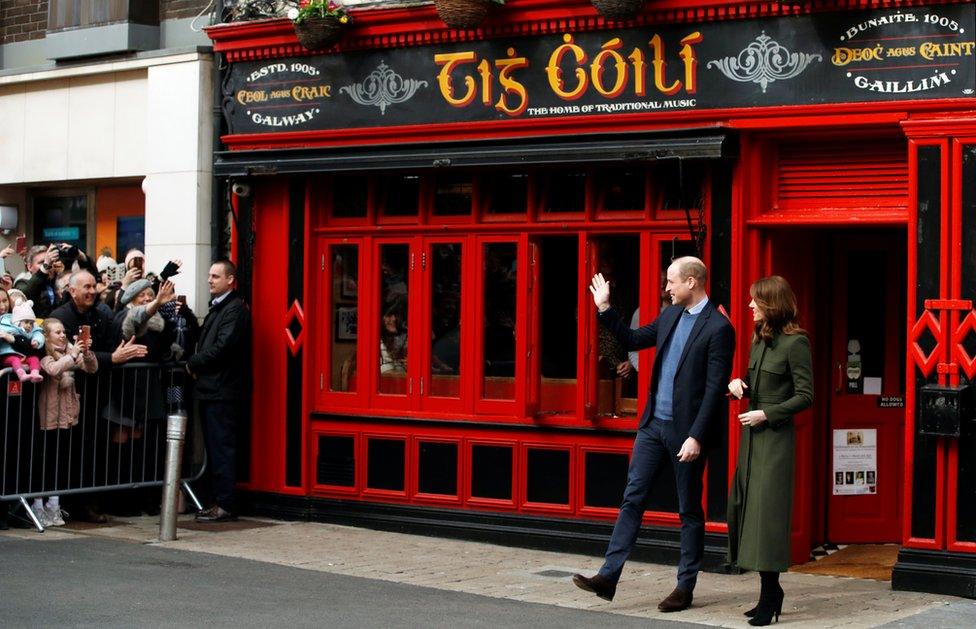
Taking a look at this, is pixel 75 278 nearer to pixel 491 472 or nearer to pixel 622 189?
pixel 491 472

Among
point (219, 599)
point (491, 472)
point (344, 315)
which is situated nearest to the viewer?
point (219, 599)

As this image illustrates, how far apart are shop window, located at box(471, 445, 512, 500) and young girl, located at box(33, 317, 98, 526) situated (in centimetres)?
300

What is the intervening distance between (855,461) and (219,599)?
502cm

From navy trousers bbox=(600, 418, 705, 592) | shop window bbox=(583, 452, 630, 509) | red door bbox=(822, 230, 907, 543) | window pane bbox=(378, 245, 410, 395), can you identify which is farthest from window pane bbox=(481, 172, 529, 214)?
navy trousers bbox=(600, 418, 705, 592)

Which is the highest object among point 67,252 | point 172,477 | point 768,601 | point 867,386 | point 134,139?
point 134,139

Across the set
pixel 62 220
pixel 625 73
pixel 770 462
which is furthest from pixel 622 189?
pixel 62 220

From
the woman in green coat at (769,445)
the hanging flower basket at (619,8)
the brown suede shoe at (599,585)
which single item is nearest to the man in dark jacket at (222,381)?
the hanging flower basket at (619,8)

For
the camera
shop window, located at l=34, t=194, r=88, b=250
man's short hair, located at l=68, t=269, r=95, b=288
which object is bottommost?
man's short hair, located at l=68, t=269, r=95, b=288

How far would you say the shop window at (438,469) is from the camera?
1214 centimetres

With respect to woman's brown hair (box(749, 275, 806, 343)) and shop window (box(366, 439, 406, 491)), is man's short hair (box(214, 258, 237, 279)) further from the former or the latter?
woman's brown hair (box(749, 275, 806, 343))

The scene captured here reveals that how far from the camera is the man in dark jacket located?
502 inches

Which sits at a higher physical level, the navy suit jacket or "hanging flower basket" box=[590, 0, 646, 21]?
"hanging flower basket" box=[590, 0, 646, 21]

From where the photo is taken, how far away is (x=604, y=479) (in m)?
11.4

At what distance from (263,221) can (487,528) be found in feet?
10.5
